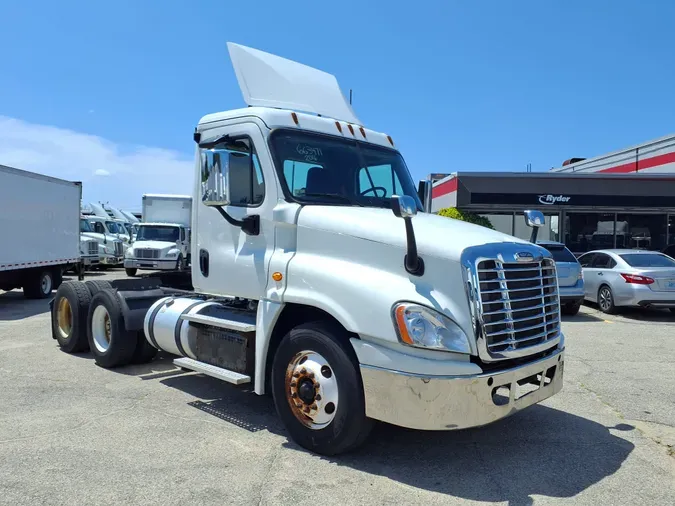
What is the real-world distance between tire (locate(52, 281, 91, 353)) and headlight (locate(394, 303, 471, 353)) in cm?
550

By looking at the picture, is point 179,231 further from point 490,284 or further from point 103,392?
point 490,284

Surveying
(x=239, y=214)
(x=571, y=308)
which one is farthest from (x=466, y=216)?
(x=239, y=214)

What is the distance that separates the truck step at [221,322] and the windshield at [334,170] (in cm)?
118

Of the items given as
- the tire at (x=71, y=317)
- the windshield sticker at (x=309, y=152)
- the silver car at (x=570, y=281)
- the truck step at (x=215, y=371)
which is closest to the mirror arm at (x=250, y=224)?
the windshield sticker at (x=309, y=152)

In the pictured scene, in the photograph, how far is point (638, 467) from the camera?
433cm

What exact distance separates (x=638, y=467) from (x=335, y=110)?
4213mm

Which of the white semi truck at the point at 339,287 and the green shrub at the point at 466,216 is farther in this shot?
the green shrub at the point at 466,216

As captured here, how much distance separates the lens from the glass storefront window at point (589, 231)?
78.6 ft

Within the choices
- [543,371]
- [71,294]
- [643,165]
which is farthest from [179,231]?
[643,165]

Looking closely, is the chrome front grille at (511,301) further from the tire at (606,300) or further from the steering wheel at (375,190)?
the tire at (606,300)

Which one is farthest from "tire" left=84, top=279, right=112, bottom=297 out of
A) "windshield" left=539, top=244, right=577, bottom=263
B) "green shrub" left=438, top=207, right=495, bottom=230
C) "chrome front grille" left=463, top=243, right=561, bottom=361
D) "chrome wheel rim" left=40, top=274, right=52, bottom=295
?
"green shrub" left=438, top=207, right=495, bottom=230

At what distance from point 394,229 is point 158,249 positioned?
18.5 metres

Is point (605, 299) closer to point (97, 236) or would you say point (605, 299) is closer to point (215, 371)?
point (215, 371)

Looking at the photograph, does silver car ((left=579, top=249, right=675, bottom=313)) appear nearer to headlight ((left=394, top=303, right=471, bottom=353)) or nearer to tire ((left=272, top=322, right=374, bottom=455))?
headlight ((left=394, top=303, right=471, bottom=353))
